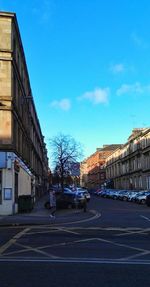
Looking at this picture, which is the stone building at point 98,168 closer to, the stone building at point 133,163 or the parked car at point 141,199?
the stone building at point 133,163

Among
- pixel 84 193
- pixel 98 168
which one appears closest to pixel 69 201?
pixel 84 193

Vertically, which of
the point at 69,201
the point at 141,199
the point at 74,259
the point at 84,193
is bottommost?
the point at 74,259

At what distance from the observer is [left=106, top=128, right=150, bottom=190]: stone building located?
94.8m

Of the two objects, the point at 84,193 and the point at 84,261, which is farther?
the point at 84,193

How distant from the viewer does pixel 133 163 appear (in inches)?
4377

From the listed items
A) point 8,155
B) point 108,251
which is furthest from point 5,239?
point 8,155

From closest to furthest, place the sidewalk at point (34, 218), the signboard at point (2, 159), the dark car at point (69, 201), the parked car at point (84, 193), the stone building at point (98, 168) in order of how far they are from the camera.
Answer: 1. the sidewalk at point (34, 218)
2. the signboard at point (2, 159)
3. the dark car at point (69, 201)
4. the parked car at point (84, 193)
5. the stone building at point (98, 168)

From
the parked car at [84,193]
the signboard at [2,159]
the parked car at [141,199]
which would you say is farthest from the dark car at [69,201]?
the parked car at [141,199]

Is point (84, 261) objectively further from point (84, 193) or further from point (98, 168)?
point (98, 168)

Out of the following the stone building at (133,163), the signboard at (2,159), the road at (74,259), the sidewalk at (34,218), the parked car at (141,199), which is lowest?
the road at (74,259)

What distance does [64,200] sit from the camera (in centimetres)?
4409

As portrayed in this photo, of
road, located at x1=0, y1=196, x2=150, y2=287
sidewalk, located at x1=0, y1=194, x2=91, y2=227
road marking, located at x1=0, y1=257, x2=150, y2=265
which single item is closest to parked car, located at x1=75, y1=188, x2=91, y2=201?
sidewalk, located at x1=0, y1=194, x2=91, y2=227

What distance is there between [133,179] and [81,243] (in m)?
96.3

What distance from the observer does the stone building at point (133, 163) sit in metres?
94.8
